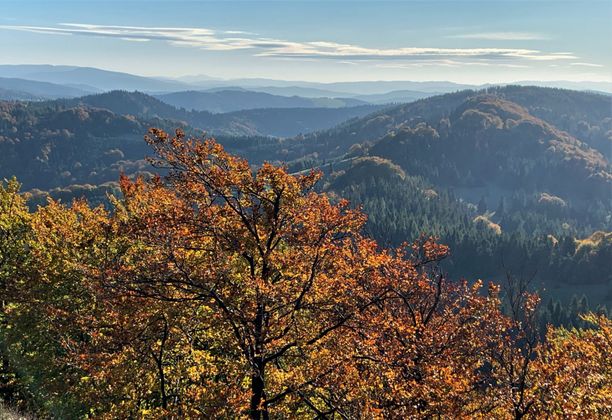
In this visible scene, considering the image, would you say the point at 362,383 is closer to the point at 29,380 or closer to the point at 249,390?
the point at 249,390

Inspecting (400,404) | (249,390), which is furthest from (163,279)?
(400,404)

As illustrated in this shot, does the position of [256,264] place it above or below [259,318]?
above

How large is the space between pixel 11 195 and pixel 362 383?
34649 millimetres

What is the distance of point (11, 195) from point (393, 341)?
3401 centimetres

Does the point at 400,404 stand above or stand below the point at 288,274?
below

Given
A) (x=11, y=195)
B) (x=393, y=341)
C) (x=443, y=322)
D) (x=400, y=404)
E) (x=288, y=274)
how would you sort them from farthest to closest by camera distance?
(x=11, y=195), (x=443, y=322), (x=393, y=341), (x=288, y=274), (x=400, y=404)

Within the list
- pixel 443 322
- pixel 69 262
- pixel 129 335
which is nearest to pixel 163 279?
pixel 129 335

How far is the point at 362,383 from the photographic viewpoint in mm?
16062

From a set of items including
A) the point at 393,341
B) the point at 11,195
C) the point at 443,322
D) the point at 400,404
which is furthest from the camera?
the point at 11,195

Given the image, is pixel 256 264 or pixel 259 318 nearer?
pixel 259 318

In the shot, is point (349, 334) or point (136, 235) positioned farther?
point (349, 334)

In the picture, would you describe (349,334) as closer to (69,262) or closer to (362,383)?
(362,383)

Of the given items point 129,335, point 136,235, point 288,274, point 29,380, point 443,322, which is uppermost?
point 136,235

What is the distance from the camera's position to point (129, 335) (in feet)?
59.1
